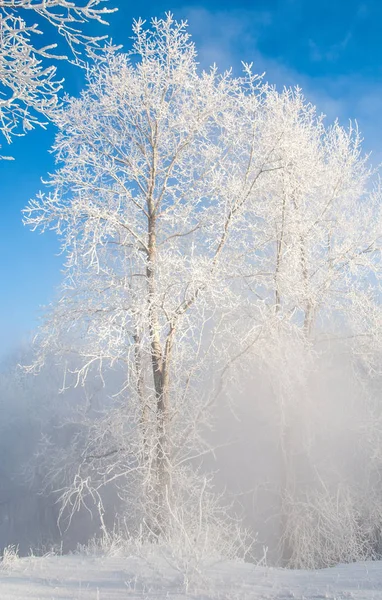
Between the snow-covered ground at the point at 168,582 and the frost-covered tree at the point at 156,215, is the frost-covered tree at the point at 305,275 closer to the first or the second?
the frost-covered tree at the point at 156,215

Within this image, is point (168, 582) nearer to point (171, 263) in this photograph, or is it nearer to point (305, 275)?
point (171, 263)

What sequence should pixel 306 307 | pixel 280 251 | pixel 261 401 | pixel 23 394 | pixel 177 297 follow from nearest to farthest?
pixel 177 297, pixel 280 251, pixel 306 307, pixel 261 401, pixel 23 394

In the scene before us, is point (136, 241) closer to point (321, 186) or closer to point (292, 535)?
point (321, 186)

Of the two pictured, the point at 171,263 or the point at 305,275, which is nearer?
the point at 171,263

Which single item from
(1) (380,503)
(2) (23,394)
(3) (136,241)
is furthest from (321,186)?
(2) (23,394)

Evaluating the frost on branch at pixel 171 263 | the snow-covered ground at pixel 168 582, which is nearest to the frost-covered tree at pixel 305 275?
the frost on branch at pixel 171 263

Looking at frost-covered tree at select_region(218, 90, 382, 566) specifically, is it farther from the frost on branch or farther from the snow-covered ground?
the snow-covered ground

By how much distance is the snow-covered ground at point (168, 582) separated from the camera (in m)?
3.28

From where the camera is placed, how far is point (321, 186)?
9.88 m

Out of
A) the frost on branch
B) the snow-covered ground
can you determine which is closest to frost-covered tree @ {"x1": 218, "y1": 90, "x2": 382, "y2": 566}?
the frost on branch

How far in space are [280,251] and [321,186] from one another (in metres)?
2.22

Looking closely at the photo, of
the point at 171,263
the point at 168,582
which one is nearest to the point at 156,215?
the point at 171,263

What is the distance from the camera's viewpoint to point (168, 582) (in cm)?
356

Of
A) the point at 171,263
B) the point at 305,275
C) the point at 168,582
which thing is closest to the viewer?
the point at 168,582
